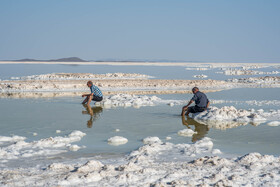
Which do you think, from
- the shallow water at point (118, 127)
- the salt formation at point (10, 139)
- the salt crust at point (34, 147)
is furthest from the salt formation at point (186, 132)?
the salt formation at point (10, 139)

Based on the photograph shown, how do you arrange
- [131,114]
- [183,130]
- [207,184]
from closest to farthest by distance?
[207,184] → [183,130] → [131,114]

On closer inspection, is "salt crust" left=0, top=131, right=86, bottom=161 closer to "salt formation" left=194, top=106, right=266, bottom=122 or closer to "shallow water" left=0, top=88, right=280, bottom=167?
"shallow water" left=0, top=88, right=280, bottom=167

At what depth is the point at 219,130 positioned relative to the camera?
969 centimetres

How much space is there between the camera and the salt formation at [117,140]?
8.13m

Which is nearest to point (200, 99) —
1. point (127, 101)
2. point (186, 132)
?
point (186, 132)

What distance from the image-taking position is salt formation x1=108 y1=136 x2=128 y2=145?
8.13 m

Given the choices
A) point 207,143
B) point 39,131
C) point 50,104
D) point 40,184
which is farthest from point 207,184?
point 50,104

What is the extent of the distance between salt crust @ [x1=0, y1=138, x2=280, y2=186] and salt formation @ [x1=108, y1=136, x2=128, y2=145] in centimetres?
136

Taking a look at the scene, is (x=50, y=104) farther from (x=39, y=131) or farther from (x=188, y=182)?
(x=188, y=182)

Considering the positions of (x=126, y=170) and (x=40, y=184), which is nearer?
(x=40, y=184)

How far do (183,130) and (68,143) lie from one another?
9.05 ft

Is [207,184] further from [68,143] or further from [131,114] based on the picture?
[131,114]

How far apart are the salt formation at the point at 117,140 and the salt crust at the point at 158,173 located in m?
1.36

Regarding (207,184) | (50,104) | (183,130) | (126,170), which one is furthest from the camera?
(50,104)
